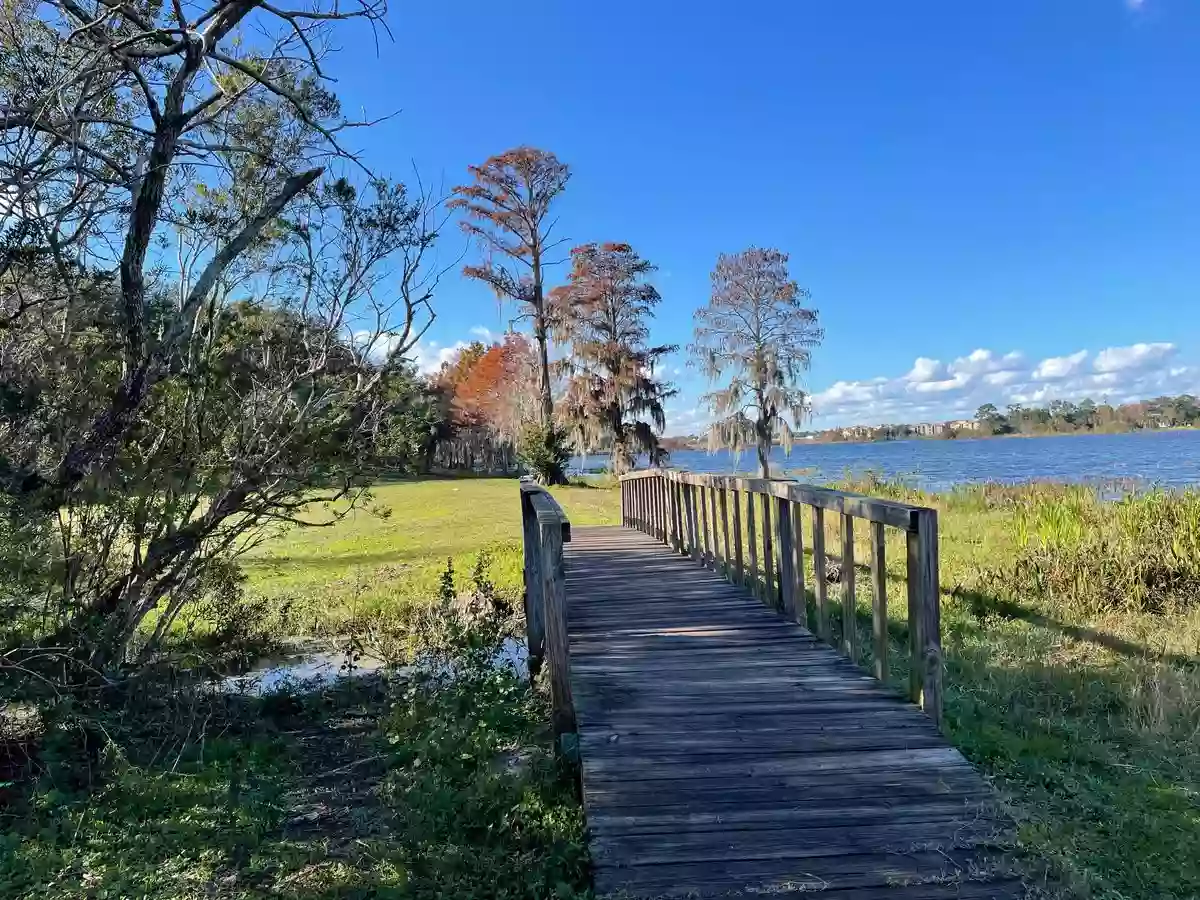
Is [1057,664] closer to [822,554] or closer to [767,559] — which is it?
[767,559]

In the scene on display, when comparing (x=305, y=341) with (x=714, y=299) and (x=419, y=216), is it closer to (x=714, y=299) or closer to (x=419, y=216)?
(x=419, y=216)

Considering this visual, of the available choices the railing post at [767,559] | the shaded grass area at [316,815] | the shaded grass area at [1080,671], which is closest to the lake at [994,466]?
the railing post at [767,559]

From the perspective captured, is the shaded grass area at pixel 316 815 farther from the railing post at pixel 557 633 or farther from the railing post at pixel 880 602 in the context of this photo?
the railing post at pixel 880 602

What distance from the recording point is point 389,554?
1260cm

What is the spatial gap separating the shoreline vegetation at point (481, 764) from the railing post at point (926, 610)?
531mm

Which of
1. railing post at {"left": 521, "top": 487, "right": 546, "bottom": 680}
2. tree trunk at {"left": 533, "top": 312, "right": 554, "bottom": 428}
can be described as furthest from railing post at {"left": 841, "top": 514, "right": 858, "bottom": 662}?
tree trunk at {"left": 533, "top": 312, "right": 554, "bottom": 428}

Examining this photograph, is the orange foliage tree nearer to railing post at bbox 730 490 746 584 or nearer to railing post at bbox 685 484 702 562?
railing post at bbox 685 484 702 562

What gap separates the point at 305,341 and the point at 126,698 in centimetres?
280

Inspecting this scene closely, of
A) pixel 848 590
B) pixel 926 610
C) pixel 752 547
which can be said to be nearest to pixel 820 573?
pixel 848 590

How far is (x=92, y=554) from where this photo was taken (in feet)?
16.8

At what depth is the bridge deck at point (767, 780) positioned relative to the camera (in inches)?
100

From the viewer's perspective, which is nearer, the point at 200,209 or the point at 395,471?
the point at 200,209

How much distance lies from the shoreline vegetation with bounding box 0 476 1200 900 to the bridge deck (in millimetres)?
268

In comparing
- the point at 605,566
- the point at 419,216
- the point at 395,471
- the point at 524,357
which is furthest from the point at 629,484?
the point at 524,357
